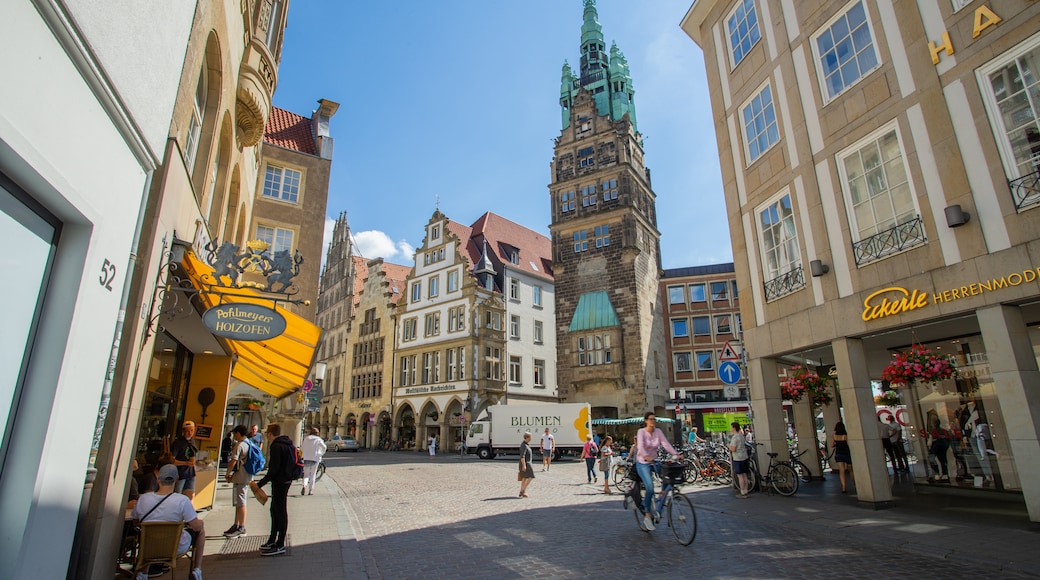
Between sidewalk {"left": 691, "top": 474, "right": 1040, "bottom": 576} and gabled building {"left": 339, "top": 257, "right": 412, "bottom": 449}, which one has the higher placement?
gabled building {"left": 339, "top": 257, "right": 412, "bottom": 449}

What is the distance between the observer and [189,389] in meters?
11.7

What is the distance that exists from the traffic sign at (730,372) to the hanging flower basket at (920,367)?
2750mm

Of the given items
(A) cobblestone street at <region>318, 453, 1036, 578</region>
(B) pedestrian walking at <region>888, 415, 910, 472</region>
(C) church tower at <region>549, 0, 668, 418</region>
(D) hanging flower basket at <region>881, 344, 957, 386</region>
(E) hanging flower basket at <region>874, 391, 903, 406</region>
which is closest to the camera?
(A) cobblestone street at <region>318, 453, 1036, 578</region>

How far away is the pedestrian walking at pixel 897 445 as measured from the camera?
15047 mm

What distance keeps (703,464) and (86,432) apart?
1586cm

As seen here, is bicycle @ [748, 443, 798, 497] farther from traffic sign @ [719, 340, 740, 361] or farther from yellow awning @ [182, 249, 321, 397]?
yellow awning @ [182, 249, 321, 397]

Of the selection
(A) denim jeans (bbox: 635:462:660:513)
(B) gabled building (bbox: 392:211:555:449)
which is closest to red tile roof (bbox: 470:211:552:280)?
(B) gabled building (bbox: 392:211:555:449)

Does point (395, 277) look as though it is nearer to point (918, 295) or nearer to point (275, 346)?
point (275, 346)

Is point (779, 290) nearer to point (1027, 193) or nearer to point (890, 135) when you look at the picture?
point (890, 135)

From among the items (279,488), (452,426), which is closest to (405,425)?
(452,426)

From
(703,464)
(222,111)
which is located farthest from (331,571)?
(703,464)

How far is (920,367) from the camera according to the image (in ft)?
29.7

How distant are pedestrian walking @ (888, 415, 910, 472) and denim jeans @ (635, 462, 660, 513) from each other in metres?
10.5

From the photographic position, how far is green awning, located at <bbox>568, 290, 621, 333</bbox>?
36.5 metres
